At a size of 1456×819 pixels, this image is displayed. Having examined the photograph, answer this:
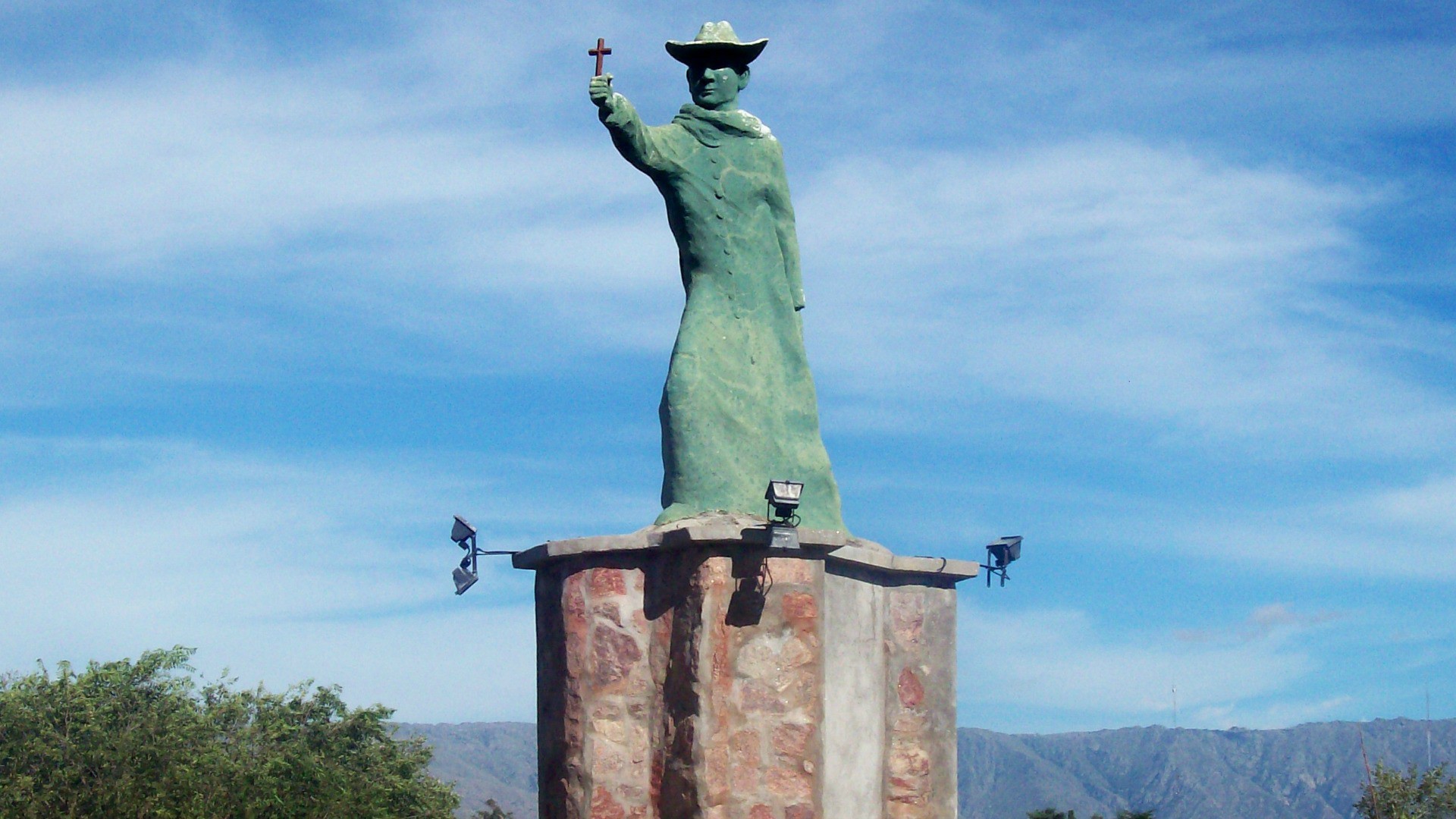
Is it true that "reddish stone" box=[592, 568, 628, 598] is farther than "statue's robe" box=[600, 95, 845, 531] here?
No

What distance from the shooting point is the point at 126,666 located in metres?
34.3

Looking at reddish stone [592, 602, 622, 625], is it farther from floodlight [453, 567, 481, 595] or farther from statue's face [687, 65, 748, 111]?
statue's face [687, 65, 748, 111]

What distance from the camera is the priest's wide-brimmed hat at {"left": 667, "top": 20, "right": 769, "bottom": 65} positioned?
12633 millimetres

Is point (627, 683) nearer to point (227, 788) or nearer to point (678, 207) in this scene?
point (678, 207)

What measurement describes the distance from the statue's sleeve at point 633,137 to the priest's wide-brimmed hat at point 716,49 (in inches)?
24.1

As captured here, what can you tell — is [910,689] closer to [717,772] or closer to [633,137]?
[717,772]

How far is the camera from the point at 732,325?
12.5 m

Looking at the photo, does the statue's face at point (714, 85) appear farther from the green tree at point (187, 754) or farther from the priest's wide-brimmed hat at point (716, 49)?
the green tree at point (187, 754)

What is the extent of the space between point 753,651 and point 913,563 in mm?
1872

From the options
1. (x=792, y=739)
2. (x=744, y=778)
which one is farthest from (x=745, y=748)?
(x=792, y=739)

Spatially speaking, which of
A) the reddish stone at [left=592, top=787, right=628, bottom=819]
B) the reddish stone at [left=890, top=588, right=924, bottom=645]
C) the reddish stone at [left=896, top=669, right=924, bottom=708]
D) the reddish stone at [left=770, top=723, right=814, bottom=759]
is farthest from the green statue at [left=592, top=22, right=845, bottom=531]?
the reddish stone at [left=592, top=787, right=628, bottom=819]

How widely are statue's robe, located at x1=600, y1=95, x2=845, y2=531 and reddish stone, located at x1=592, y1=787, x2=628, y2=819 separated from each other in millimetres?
1720

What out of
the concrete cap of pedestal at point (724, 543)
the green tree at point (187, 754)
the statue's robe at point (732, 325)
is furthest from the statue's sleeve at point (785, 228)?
the green tree at point (187, 754)

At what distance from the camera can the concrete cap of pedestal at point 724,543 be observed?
11234mm
